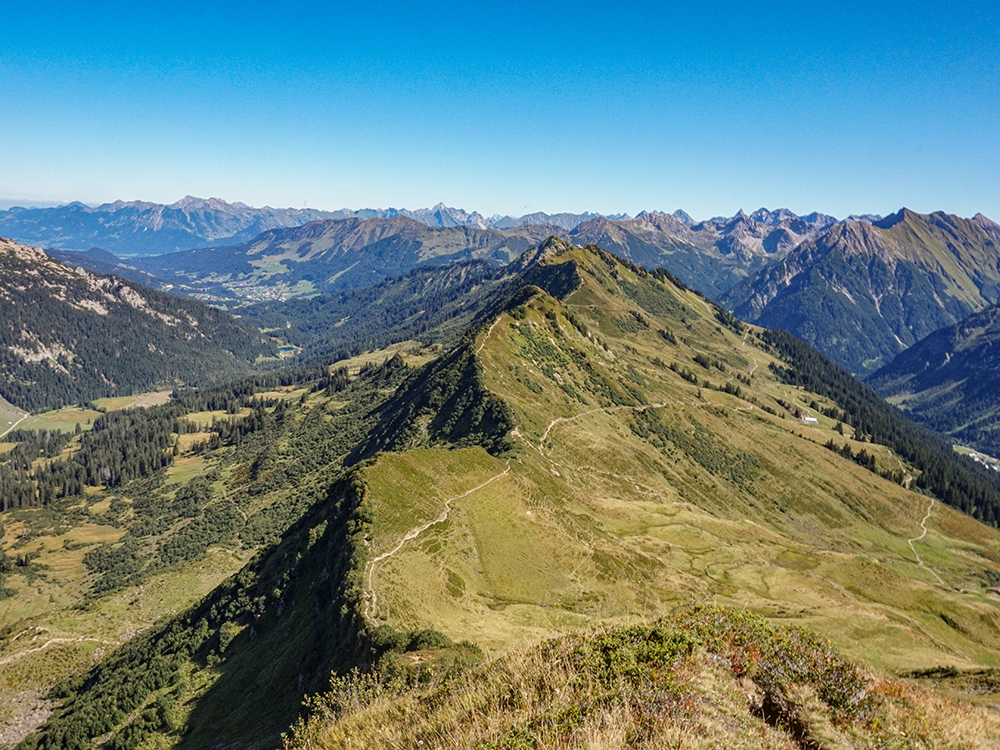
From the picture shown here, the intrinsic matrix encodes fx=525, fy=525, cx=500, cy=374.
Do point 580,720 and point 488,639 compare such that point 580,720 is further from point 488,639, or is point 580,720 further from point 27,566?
point 27,566

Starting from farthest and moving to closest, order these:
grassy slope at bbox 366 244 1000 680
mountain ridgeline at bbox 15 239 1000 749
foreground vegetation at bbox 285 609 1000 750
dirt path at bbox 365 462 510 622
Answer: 1. grassy slope at bbox 366 244 1000 680
2. dirt path at bbox 365 462 510 622
3. mountain ridgeline at bbox 15 239 1000 749
4. foreground vegetation at bbox 285 609 1000 750

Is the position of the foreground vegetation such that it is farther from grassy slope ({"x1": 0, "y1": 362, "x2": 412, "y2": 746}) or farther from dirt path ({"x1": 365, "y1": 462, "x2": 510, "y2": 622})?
grassy slope ({"x1": 0, "y1": 362, "x2": 412, "y2": 746})

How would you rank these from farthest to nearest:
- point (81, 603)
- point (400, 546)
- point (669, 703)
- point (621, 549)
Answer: point (81, 603) < point (621, 549) < point (400, 546) < point (669, 703)

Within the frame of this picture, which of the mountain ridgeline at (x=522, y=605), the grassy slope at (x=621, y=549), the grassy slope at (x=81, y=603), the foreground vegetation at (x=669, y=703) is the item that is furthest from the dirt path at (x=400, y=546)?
the foreground vegetation at (x=669, y=703)

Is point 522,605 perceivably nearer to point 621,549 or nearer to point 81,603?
point 621,549

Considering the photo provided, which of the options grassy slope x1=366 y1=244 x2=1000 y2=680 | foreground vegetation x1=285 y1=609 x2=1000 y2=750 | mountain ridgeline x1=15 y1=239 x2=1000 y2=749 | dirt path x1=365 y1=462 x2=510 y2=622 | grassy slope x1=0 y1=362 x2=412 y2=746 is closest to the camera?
foreground vegetation x1=285 y1=609 x2=1000 y2=750

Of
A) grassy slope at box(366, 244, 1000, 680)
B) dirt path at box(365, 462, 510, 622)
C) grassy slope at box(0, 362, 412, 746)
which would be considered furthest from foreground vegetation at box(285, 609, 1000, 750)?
grassy slope at box(0, 362, 412, 746)

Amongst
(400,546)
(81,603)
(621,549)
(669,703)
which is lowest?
(81,603)

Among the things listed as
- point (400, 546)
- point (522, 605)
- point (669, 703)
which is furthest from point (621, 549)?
point (669, 703)

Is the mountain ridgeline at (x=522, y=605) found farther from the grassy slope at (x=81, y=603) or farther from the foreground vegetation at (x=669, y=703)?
the grassy slope at (x=81, y=603)
